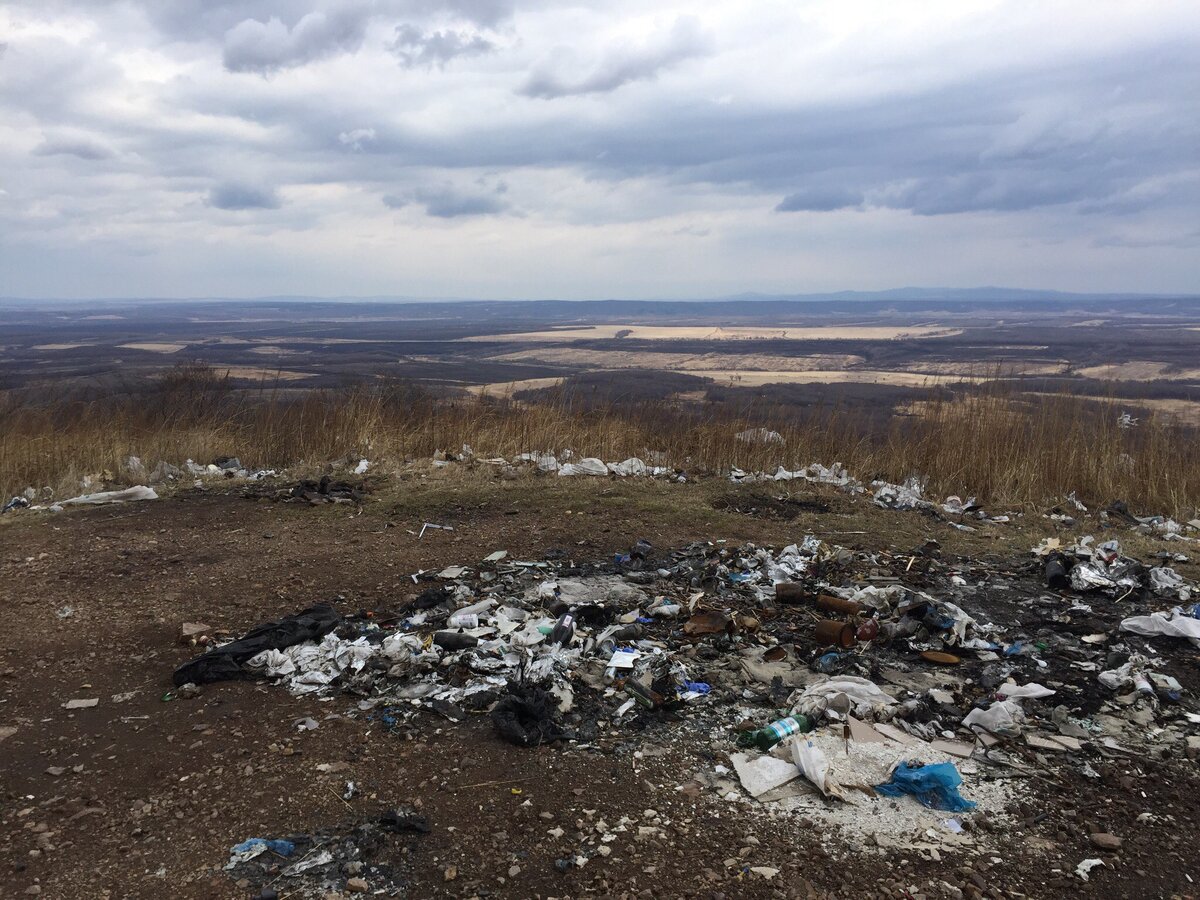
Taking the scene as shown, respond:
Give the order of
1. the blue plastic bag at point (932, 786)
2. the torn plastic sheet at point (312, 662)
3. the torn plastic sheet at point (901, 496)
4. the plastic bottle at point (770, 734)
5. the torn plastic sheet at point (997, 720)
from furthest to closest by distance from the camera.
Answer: the torn plastic sheet at point (901, 496) < the torn plastic sheet at point (312, 662) < the torn plastic sheet at point (997, 720) < the plastic bottle at point (770, 734) < the blue plastic bag at point (932, 786)

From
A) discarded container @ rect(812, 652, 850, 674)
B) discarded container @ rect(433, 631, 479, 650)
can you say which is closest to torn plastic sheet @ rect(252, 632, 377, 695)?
discarded container @ rect(433, 631, 479, 650)

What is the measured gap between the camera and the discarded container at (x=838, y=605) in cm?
407

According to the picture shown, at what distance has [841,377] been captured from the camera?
84.3 feet

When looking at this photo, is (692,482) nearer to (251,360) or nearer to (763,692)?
(763,692)

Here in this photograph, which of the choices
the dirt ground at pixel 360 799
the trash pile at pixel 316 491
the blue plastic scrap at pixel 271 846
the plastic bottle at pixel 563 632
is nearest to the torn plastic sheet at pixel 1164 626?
the dirt ground at pixel 360 799

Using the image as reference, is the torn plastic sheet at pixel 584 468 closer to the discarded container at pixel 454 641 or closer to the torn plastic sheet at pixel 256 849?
the discarded container at pixel 454 641

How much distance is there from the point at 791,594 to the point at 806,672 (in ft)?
2.61

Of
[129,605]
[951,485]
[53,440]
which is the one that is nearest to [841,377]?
[951,485]

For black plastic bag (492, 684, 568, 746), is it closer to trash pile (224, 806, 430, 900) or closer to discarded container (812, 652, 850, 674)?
trash pile (224, 806, 430, 900)

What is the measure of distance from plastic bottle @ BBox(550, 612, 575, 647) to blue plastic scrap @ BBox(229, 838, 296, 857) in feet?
5.16

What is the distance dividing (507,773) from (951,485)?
6187mm

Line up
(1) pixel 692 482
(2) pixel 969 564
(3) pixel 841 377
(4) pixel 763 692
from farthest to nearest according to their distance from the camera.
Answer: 1. (3) pixel 841 377
2. (1) pixel 692 482
3. (2) pixel 969 564
4. (4) pixel 763 692

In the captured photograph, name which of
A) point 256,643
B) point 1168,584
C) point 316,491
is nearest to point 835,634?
point 1168,584

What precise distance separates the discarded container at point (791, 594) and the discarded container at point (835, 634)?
46 cm
